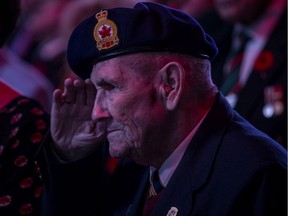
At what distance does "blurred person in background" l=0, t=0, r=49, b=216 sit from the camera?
1.75m

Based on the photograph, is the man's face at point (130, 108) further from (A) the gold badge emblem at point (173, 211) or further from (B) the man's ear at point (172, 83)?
(A) the gold badge emblem at point (173, 211)

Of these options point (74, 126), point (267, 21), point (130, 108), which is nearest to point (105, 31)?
point (130, 108)

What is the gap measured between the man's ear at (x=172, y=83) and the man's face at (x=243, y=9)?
50.6 inches

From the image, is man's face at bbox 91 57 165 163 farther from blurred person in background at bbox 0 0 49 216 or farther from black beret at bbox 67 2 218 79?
blurred person in background at bbox 0 0 49 216

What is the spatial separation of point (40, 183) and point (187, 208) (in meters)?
0.53

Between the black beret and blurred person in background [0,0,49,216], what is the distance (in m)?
0.36

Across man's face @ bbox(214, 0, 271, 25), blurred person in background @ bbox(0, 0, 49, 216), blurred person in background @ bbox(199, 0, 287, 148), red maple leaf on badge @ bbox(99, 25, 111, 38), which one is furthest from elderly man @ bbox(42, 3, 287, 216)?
man's face @ bbox(214, 0, 271, 25)

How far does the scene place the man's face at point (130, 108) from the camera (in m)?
1.48

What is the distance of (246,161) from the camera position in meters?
1.40

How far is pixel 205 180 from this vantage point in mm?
1446

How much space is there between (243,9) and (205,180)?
139 centimetres

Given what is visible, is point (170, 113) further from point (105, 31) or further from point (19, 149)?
point (19, 149)

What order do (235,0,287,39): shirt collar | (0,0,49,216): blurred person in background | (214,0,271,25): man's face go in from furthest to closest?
(214,0,271,25): man's face < (235,0,287,39): shirt collar < (0,0,49,216): blurred person in background

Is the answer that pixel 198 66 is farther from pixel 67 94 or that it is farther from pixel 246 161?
pixel 67 94
